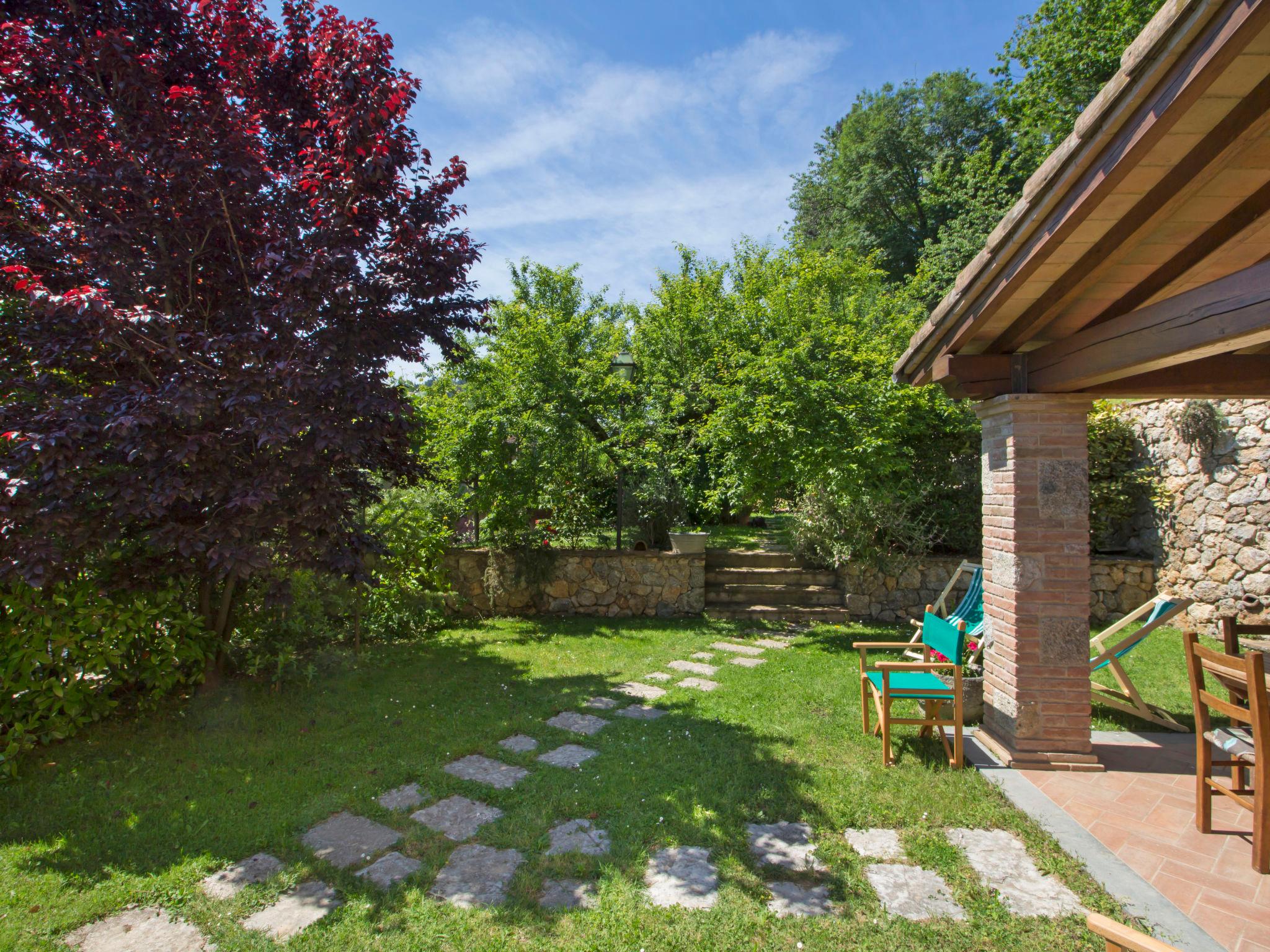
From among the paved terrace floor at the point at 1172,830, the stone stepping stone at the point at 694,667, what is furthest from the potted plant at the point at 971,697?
the stone stepping stone at the point at 694,667

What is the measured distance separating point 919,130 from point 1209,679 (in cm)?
2172

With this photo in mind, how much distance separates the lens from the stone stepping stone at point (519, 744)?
4.53 metres

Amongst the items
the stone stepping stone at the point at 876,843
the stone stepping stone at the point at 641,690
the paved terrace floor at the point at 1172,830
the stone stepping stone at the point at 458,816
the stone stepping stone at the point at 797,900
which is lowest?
the stone stepping stone at the point at 641,690

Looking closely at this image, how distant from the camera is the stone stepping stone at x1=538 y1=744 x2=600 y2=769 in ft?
14.1

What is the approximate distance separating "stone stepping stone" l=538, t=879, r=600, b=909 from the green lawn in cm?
5

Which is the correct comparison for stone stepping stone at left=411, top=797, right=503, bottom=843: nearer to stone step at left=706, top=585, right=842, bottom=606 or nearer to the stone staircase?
the stone staircase

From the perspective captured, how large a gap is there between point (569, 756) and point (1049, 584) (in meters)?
3.34

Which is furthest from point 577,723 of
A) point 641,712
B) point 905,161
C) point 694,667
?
point 905,161

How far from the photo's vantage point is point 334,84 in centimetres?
466

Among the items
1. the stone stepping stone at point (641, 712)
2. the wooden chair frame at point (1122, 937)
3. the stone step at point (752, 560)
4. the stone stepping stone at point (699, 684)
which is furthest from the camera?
the stone step at point (752, 560)

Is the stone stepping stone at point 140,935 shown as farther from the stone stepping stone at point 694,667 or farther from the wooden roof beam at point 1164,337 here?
the wooden roof beam at point 1164,337

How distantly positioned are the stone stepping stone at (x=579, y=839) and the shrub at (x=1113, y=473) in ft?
27.1

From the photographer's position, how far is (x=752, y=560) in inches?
388

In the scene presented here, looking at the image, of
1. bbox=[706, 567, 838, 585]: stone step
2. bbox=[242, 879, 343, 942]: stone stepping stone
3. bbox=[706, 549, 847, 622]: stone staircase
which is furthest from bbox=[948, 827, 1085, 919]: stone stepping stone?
bbox=[706, 567, 838, 585]: stone step
